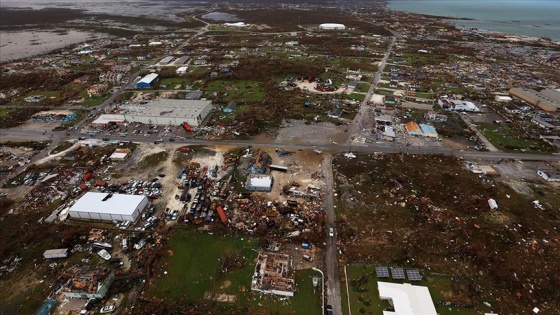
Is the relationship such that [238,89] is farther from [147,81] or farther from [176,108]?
[147,81]

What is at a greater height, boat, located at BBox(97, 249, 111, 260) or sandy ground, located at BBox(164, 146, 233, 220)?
sandy ground, located at BBox(164, 146, 233, 220)

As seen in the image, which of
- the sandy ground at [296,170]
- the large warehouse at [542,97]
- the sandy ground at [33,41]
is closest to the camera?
the sandy ground at [296,170]

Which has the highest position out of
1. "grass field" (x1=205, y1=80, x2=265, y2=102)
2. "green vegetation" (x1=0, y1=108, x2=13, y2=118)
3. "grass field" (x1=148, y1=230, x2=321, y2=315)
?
"grass field" (x1=205, y1=80, x2=265, y2=102)

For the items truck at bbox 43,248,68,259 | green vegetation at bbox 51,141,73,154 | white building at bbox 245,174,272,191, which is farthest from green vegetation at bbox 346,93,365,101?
truck at bbox 43,248,68,259

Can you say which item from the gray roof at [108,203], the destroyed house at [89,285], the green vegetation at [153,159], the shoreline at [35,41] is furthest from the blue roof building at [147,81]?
the shoreline at [35,41]

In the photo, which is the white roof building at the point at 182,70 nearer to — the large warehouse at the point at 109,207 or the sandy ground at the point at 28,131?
the sandy ground at the point at 28,131

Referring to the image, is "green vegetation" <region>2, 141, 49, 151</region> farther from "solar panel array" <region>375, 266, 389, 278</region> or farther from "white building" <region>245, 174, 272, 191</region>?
"solar panel array" <region>375, 266, 389, 278</region>

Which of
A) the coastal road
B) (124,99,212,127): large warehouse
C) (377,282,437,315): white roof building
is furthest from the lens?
(124,99,212,127): large warehouse

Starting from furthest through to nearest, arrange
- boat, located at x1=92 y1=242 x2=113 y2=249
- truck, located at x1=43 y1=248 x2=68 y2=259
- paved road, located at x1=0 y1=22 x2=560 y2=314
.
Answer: paved road, located at x1=0 y1=22 x2=560 y2=314 < boat, located at x1=92 y1=242 x2=113 y2=249 < truck, located at x1=43 y1=248 x2=68 y2=259
